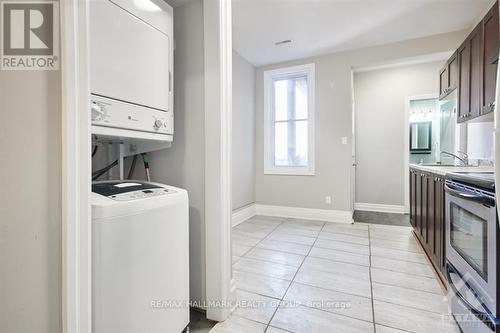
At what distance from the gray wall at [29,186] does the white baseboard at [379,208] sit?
4792 millimetres

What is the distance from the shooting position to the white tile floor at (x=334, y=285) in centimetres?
148

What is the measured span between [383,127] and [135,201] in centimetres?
469

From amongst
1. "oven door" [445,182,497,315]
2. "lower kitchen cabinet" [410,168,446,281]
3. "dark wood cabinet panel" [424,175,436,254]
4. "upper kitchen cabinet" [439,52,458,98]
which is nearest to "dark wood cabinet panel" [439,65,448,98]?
"upper kitchen cabinet" [439,52,458,98]

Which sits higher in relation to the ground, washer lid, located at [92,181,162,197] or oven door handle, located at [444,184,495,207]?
washer lid, located at [92,181,162,197]

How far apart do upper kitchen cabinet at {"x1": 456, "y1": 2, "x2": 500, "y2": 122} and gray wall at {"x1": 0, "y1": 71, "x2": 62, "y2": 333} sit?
9.26ft

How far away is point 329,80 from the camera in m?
3.85

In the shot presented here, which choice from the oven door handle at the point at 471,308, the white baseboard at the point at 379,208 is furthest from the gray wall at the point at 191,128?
the white baseboard at the point at 379,208

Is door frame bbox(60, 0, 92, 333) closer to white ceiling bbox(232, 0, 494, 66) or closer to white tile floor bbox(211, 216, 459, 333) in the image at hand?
white tile floor bbox(211, 216, 459, 333)

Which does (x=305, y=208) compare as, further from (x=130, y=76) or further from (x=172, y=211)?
(x=130, y=76)

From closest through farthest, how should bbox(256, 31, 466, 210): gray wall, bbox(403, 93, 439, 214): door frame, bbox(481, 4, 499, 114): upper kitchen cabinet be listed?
bbox(481, 4, 499, 114): upper kitchen cabinet, bbox(256, 31, 466, 210): gray wall, bbox(403, 93, 439, 214): door frame

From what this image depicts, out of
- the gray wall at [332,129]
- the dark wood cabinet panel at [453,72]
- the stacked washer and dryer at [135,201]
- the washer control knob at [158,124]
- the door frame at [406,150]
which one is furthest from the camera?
the door frame at [406,150]

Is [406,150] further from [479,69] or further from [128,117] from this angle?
[128,117]

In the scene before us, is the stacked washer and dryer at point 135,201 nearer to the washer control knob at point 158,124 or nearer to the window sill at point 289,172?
the washer control knob at point 158,124

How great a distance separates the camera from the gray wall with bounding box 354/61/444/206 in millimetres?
4367
